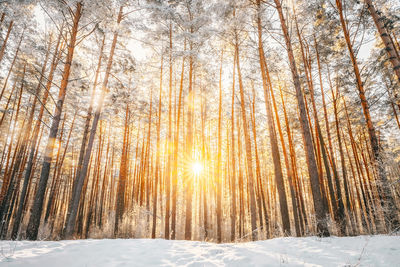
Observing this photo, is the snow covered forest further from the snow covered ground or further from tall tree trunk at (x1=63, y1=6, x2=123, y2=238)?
the snow covered ground

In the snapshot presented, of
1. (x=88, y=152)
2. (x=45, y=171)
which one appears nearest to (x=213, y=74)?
(x=88, y=152)

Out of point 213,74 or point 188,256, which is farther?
point 213,74

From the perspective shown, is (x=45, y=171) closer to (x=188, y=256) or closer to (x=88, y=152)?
(x=88, y=152)

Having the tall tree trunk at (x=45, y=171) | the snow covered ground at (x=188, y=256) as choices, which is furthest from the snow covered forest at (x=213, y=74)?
the snow covered ground at (x=188, y=256)

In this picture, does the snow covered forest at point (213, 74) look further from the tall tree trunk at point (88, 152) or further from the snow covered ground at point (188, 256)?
the snow covered ground at point (188, 256)

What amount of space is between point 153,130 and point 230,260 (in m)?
12.7

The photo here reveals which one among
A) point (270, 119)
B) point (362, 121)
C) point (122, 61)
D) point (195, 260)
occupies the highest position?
point (122, 61)

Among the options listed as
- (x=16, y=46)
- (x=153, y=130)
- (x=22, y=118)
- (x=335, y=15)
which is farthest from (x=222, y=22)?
(x=22, y=118)

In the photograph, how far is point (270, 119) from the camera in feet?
23.8

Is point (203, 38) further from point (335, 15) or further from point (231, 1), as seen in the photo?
point (335, 15)

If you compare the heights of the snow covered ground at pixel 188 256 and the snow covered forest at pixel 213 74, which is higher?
the snow covered forest at pixel 213 74

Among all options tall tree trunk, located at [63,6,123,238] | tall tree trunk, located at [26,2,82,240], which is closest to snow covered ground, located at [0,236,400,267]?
tall tree trunk, located at [26,2,82,240]

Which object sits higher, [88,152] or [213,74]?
[213,74]

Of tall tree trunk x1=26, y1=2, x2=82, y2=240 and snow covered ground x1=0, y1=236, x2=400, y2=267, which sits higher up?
tall tree trunk x1=26, y1=2, x2=82, y2=240
